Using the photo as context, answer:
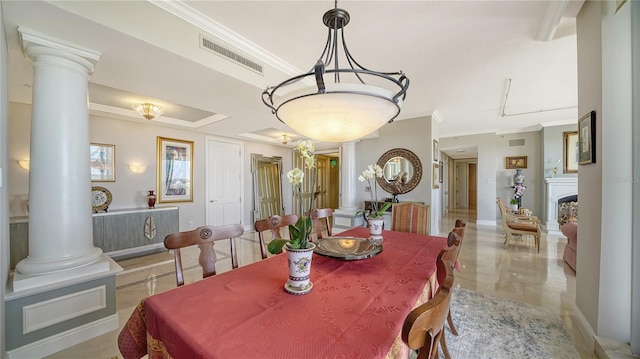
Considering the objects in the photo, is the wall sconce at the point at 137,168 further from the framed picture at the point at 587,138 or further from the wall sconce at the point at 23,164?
the framed picture at the point at 587,138

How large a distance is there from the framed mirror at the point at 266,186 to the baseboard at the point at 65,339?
14.0ft

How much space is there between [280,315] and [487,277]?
3186 mm

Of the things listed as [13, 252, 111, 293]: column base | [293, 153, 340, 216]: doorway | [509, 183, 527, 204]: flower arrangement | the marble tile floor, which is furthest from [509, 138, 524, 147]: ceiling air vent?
[13, 252, 111, 293]: column base

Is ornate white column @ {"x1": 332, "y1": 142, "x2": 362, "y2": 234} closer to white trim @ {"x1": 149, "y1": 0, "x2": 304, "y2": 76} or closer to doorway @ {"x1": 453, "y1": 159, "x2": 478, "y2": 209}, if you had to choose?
white trim @ {"x1": 149, "y1": 0, "x2": 304, "y2": 76}

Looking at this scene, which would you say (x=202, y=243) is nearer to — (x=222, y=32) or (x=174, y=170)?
(x=222, y=32)

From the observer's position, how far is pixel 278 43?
236cm

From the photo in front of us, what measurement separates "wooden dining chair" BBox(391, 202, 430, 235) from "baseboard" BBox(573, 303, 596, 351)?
1.32m

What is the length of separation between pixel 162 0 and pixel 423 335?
2.60 m

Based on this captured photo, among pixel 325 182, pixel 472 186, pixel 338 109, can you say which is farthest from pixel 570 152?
pixel 338 109

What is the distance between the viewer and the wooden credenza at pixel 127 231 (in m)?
3.17

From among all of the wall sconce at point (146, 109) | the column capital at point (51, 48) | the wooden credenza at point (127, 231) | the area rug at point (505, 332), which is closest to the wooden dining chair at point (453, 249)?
the area rug at point (505, 332)

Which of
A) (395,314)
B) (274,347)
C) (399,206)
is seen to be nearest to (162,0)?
(274,347)

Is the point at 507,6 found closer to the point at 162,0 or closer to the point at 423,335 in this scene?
the point at 423,335

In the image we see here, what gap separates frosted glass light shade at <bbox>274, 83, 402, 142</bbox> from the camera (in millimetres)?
1217
